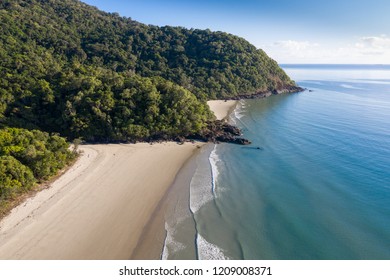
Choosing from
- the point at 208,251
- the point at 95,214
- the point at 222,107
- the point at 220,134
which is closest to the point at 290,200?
the point at 208,251

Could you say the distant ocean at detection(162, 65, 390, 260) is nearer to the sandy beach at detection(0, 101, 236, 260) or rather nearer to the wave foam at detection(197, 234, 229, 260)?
the wave foam at detection(197, 234, 229, 260)

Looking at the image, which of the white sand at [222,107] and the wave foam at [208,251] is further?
the white sand at [222,107]

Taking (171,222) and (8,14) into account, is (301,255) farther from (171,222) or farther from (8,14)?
(8,14)

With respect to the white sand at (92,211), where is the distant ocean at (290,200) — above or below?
below

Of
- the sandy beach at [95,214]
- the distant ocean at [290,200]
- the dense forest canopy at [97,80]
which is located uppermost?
the dense forest canopy at [97,80]

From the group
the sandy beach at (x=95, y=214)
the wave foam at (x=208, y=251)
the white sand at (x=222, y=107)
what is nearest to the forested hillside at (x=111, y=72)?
the white sand at (x=222, y=107)

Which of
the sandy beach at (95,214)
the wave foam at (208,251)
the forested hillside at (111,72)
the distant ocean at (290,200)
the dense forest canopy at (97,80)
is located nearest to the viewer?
the wave foam at (208,251)

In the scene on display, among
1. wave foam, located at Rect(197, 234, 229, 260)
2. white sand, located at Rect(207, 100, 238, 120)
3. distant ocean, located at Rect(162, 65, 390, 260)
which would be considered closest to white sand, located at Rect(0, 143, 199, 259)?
distant ocean, located at Rect(162, 65, 390, 260)

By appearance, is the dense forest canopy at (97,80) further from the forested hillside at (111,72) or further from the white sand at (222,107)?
the white sand at (222,107)

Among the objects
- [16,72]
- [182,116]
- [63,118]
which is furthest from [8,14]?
[182,116]
